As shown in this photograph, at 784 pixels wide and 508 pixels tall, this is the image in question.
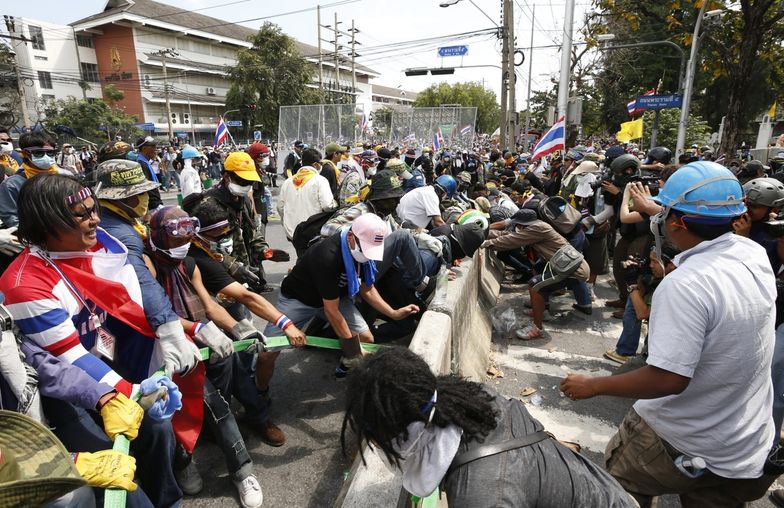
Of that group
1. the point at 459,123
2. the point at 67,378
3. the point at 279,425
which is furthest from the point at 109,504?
the point at 459,123

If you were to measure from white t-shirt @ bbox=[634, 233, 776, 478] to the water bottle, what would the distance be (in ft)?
0.10

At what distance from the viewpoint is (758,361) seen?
1719 mm

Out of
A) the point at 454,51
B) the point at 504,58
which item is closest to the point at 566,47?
the point at 504,58

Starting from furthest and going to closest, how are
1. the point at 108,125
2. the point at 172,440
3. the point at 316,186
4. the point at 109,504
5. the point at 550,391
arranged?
the point at 108,125
the point at 316,186
the point at 550,391
the point at 172,440
the point at 109,504

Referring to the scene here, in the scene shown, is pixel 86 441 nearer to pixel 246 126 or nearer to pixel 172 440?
pixel 172 440

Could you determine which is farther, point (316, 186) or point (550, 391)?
point (316, 186)

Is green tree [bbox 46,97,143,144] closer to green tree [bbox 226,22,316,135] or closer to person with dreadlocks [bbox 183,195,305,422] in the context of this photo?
green tree [bbox 226,22,316,135]

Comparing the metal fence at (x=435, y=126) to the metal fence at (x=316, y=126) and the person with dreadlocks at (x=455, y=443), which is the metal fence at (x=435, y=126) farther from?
the person with dreadlocks at (x=455, y=443)

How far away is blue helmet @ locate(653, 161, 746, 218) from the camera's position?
169 centimetres

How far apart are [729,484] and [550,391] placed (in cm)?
209

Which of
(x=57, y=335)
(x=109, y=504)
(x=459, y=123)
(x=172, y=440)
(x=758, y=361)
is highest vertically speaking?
(x=459, y=123)

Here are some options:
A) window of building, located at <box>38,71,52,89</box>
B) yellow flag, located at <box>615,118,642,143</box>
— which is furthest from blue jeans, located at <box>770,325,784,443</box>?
window of building, located at <box>38,71,52,89</box>

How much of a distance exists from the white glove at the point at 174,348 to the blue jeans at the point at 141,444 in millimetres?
276

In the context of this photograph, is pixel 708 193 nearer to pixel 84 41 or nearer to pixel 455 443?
pixel 455 443
